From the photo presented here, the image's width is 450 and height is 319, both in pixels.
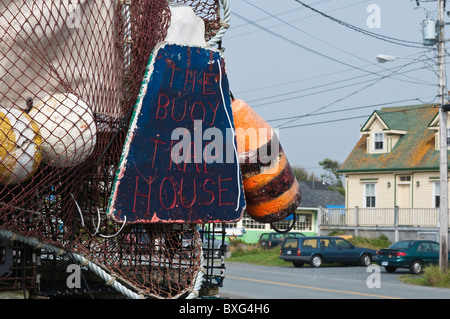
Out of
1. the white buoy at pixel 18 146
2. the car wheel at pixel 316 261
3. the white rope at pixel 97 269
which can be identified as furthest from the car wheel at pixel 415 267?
the white buoy at pixel 18 146

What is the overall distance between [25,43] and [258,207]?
194 centimetres

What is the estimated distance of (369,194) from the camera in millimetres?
36438

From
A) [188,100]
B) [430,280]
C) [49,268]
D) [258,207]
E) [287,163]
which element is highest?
[188,100]

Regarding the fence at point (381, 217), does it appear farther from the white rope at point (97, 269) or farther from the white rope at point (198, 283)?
the white rope at point (97, 269)

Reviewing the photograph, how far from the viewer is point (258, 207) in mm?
4859

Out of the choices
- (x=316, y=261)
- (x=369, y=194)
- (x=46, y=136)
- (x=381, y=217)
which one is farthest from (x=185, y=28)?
(x=369, y=194)

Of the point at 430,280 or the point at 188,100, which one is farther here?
the point at 430,280

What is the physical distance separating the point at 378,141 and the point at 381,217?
4.71 meters

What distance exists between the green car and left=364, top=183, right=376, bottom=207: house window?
10976 mm

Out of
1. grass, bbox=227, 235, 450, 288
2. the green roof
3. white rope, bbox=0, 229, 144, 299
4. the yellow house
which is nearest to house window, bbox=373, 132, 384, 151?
the yellow house

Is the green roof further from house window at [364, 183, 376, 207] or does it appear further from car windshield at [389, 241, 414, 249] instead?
car windshield at [389, 241, 414, 249]

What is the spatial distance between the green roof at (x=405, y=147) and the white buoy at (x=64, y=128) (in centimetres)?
3044
